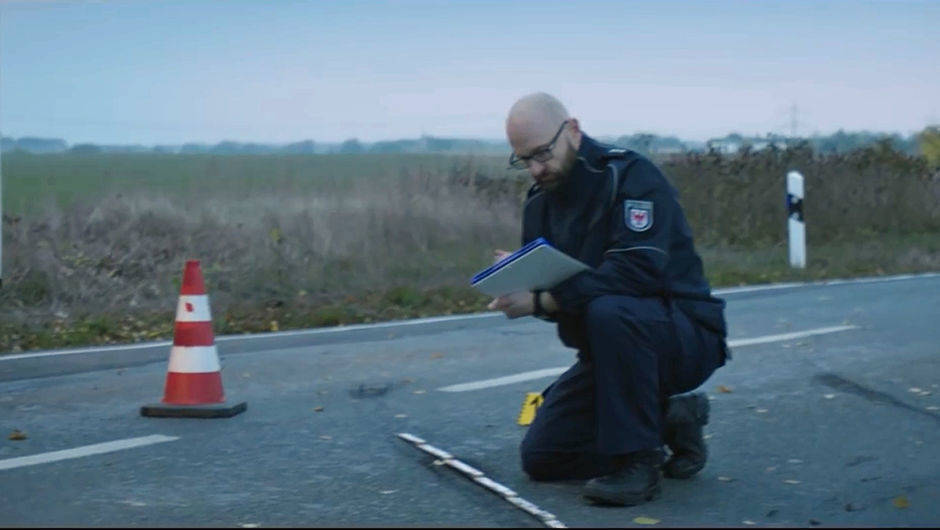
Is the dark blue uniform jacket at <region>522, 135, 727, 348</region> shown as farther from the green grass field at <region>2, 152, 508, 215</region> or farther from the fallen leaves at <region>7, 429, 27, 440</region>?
the green grass field at <region>2, 152, 508, 215</region>

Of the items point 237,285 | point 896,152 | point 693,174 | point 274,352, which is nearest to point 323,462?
point 274,352

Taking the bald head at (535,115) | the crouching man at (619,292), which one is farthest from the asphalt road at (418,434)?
the bald head at (535,115)

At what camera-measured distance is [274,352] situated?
34.3 ft

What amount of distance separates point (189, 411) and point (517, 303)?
8.68ft

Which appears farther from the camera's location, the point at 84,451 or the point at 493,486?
the point at 84,451

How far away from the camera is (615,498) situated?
18.8 ft

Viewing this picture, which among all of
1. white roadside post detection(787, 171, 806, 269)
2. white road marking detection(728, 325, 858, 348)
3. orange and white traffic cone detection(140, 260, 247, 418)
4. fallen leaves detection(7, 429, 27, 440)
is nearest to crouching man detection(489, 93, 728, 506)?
orange and white traffic cone detection(140, 260, 247, 418)

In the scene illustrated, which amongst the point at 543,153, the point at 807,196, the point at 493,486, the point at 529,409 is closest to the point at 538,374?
the point at 529,409

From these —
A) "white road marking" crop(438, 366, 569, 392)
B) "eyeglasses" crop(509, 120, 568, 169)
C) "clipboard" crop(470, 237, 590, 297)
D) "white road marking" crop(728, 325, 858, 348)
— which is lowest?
"white road marking" crop(728, 325, 858, 348)

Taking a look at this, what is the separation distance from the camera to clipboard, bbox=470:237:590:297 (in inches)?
219

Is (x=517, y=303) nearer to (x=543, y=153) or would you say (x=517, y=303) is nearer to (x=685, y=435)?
(x=543, y=153)

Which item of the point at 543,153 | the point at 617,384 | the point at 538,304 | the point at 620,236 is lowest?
the point at 617,384

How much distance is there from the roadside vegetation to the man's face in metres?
6.70

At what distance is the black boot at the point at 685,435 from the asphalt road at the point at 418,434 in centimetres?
9
